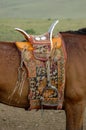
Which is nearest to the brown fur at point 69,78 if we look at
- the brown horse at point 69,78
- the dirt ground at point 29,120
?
the brown horse at point 69,78

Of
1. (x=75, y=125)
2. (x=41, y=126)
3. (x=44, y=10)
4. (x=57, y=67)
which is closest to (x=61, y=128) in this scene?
(x=41, y=126)

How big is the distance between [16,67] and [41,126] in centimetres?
219

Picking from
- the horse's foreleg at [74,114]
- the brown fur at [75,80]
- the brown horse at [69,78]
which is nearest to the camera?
the brown horse at [69,78]

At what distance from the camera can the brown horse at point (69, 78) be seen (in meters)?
5.16

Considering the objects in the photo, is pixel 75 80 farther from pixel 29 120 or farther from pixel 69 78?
pixel 29 120

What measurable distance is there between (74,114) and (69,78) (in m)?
0.49

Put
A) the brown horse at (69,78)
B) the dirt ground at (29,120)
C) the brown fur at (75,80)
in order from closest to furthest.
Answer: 1. the brown horse at (69,78)
2. the brown fur at (75,80)
3. the dirt ground at (29,120)

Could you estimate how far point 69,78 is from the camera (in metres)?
5.30

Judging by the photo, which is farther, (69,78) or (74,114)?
(74,114)

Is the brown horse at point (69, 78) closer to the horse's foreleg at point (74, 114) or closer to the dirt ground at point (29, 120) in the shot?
the horse's foreleg at point (74, 114)

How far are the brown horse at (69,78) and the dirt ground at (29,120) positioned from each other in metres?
1.62

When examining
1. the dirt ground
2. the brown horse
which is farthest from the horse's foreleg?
the dirt ground

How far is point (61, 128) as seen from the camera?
6.98 m

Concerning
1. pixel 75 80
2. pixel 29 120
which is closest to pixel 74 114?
pixel 75 80
